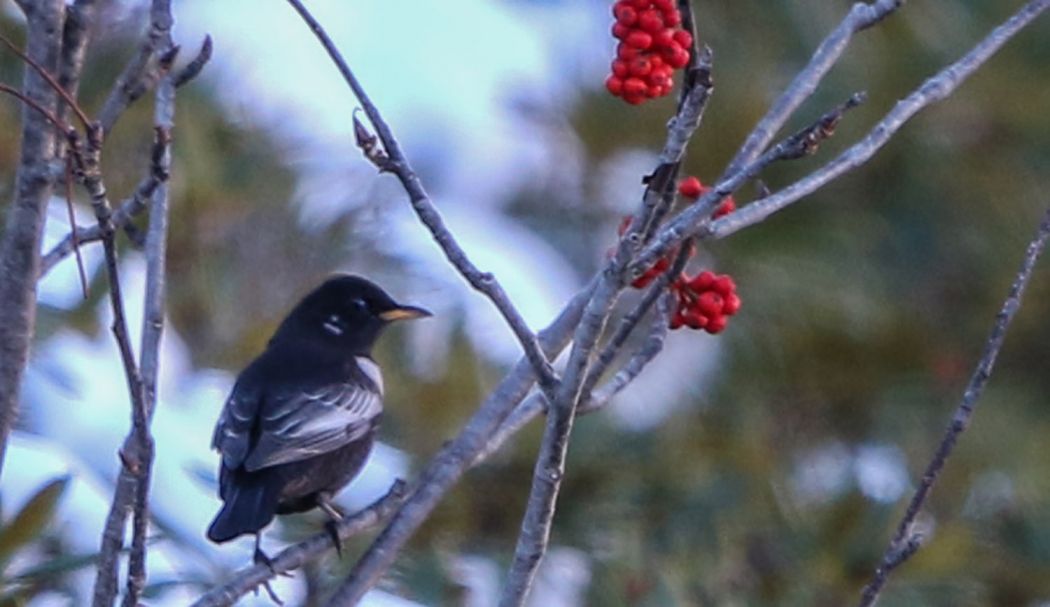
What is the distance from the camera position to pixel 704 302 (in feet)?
8.96

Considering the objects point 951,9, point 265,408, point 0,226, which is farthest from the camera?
point 951,9

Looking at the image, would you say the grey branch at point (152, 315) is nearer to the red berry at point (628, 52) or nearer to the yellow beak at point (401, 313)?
the red berry at point (628, 52)

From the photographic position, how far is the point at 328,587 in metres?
3.96

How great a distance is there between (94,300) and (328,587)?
29.9 inches

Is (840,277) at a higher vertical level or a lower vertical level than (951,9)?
lower

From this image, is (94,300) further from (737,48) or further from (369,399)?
(737,48)

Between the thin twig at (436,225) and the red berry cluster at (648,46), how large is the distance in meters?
0.28

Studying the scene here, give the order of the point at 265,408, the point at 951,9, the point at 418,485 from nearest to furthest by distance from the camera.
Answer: the point at 418,485 < the point at 265,408 < the point at 951,9

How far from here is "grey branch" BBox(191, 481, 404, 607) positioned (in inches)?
110

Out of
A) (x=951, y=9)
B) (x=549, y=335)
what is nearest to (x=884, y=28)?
(x=951, y=9)

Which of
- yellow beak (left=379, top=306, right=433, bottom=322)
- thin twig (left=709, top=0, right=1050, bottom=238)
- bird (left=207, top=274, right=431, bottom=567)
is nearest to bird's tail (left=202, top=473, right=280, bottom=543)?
bird (left=207, top=274, right=431, bottom=567)

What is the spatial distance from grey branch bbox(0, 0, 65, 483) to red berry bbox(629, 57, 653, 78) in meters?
0.74

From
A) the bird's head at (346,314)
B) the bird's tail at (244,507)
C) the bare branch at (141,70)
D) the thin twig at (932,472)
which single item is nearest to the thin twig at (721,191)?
the thin twig at (932,472)

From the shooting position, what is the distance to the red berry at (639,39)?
239 cm
